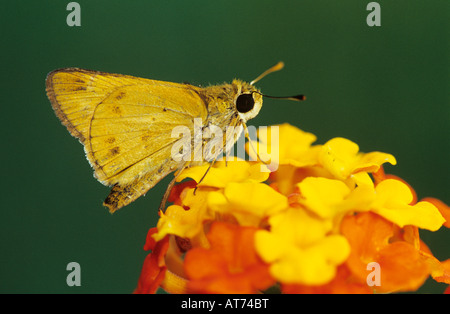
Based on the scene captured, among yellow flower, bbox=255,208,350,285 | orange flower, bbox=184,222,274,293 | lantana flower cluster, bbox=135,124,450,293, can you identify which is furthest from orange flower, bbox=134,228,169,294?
yellow flower, bbox=255,208,350,285

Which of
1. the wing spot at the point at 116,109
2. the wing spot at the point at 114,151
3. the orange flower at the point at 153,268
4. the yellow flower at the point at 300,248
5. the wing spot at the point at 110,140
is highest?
the wing spot at the point at 116,109

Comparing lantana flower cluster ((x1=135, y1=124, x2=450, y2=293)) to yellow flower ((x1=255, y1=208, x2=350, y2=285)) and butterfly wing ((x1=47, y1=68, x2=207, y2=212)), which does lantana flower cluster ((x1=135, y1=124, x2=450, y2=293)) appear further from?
butterfly wing ((x1=47, y1=68, x2=207, y2=212))

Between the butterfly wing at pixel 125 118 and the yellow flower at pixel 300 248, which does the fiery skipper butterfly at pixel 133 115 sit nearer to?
the butterfly wing at pixel 125 118

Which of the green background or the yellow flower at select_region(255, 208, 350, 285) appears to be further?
the green background

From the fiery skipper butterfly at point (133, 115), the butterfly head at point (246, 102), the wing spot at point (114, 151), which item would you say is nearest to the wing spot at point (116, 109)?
the fiery skipper butterfly at point (133, 115)

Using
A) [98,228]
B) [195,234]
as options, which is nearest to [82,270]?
[98,228]

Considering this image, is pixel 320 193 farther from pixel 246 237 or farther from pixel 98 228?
pixel 98 228
